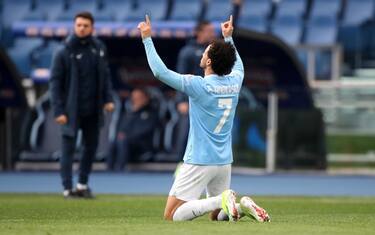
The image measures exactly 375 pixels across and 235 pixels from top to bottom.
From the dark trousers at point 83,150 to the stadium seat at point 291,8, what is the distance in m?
14.3

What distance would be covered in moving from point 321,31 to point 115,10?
4.71 meters

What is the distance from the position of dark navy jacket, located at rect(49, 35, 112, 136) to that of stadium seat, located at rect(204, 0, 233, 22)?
13716 millimetres

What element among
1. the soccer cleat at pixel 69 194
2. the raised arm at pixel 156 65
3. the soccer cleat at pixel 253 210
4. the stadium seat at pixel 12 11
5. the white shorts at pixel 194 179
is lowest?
the soccer cleat at pixel 69 194

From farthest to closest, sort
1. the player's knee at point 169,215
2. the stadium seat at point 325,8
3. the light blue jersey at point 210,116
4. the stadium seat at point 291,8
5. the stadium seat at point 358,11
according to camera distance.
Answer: the stadium seat at point 291,8 → the stadium seat at point 325,8 → the stadium seat at point 358,11 → the player's knee at point 169,215 → the light blue jersey at point 210,116

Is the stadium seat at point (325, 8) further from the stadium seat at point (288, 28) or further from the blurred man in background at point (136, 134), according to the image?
the blurred man in background at point (136, 134)

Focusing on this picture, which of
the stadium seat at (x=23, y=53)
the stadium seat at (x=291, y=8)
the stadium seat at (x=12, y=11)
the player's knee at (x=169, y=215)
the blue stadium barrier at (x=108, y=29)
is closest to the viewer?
the player's knee at (x=169, y=215)

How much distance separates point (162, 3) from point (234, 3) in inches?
68.2

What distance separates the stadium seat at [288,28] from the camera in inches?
1130

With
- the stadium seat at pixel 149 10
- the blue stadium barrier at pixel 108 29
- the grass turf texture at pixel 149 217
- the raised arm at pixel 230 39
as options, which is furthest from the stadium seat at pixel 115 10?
the raised arm at pixel 230 39

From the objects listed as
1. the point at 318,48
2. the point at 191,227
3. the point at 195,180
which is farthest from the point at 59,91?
the point at 318,48

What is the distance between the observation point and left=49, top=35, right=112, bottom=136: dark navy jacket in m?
15.1

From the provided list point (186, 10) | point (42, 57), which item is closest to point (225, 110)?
point (42, 57)

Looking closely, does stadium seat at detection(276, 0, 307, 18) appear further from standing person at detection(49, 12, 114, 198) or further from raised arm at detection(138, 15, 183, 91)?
raised arm at detection(138, 15, 183, 91)

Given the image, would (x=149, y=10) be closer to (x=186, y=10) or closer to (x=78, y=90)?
(x=186, y=10)
